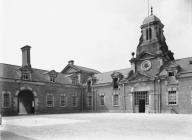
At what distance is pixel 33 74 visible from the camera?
131 feet

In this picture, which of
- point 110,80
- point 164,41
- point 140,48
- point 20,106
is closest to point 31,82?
point 20,106

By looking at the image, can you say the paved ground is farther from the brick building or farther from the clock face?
the clock face

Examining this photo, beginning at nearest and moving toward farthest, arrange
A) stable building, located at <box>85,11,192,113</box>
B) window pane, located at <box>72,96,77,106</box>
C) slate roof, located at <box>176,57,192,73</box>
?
slate roof, located at <box>176,57,192,73</box>
stable building, located at <box>85,11,192,113</box>
window pane, located at <box>72,96,77,106</box>

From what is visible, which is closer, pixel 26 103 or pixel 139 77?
pixel 139 77

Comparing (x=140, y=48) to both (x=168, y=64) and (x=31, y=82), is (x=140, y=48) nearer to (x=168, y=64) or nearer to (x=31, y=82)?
(x=168, y=64)

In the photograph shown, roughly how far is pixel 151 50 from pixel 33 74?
17901 millimetres

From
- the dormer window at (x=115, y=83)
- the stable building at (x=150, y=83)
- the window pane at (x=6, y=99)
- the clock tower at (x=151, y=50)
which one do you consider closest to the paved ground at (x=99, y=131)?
the stable building at (x=150, y=83)

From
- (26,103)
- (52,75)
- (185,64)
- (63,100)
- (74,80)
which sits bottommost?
(26,103)

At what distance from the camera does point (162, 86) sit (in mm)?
35312

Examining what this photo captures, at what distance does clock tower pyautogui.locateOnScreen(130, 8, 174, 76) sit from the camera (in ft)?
122

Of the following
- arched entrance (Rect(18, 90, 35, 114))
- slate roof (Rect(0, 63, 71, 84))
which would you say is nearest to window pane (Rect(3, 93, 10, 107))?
slate roof (Rect(0, 63, 71, 84))

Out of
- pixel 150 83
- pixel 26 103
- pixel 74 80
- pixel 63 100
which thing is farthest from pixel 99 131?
pixel 74 80

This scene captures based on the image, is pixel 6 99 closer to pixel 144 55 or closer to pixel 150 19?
pixel 144 55

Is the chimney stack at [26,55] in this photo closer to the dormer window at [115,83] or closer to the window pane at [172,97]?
the dormer window at [115,83]
